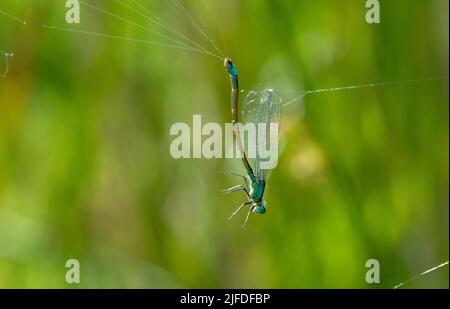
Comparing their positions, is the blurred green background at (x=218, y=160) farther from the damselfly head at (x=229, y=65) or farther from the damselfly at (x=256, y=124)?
the damselfly head at (x=229, y=65)

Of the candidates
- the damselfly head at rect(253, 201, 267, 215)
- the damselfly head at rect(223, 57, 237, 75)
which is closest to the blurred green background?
the damselfly head at rect(253, 201, 267, 215)

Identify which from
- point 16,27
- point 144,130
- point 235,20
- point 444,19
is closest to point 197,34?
point 235,20

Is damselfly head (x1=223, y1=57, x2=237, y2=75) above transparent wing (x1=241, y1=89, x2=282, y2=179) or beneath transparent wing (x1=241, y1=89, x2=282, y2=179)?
above

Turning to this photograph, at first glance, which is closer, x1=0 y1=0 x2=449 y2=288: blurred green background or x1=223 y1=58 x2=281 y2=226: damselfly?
x1=223 y1=58 x2=281 y2=226: damselfly

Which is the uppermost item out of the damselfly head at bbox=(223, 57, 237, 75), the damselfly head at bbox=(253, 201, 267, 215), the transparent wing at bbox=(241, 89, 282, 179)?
the damselfly head at bbox=(223, 57, 237, 75)

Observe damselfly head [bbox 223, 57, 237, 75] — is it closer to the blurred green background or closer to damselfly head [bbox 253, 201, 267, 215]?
the blurred green background

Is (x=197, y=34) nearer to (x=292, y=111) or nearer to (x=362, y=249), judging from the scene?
(x=292, y=111)

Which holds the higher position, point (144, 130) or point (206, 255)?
point (144, 130)
